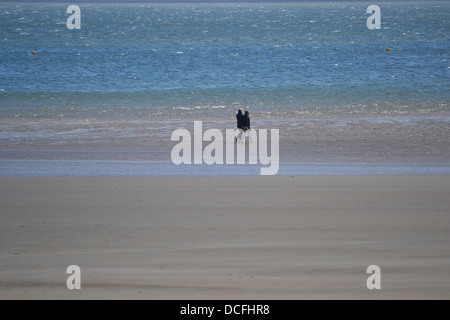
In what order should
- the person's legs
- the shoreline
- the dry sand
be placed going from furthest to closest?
the person's legs
the shoreline
the dry sand

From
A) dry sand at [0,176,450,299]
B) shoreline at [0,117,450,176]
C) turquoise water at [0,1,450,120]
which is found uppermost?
turquoise water at [0,1,450,120]

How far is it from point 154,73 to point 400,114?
2014cm

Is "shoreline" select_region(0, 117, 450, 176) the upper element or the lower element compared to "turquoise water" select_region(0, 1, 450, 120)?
lower

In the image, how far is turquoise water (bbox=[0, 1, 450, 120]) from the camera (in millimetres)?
25953

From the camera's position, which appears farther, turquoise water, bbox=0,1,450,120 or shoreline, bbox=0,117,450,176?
turquoise water, bbox=0,1,450,120

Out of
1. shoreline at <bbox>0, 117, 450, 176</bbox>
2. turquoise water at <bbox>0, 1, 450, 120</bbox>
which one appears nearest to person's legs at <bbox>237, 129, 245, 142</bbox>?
shoreline at <bbox>0, 117, 450, 176</bbox>

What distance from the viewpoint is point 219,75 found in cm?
3903

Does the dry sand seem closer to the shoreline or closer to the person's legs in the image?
the shoreline

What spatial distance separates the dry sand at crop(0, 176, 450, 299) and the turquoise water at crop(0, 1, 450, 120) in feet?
36.6

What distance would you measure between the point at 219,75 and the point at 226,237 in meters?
30.1

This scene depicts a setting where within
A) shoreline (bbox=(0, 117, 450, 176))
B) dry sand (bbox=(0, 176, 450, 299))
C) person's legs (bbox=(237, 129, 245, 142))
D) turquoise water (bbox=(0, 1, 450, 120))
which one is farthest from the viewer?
turquoise water (bbox=(0, 1, 450, 120))

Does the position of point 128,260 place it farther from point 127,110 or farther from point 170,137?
point 127,110

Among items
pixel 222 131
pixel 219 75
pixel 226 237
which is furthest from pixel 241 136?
pixel 219 75

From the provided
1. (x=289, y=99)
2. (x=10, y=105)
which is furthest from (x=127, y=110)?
(x=289, y=99)
